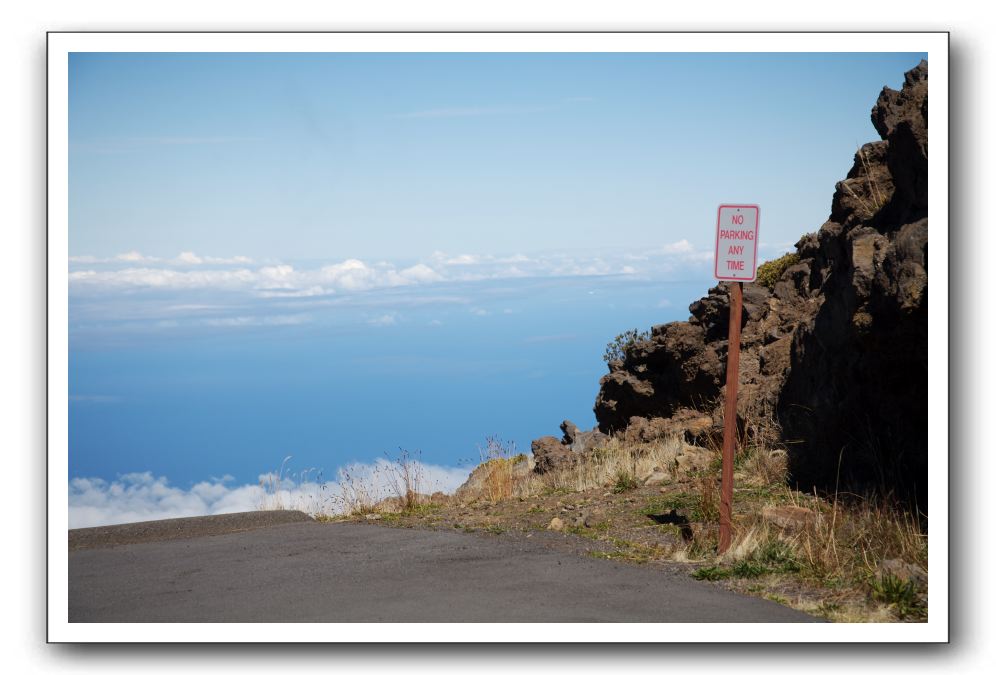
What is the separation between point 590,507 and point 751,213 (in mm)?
4185

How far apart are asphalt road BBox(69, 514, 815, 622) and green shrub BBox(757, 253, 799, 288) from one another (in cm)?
797

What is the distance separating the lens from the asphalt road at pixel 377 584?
7449 millimetres

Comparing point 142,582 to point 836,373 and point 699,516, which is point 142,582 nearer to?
point 699,516

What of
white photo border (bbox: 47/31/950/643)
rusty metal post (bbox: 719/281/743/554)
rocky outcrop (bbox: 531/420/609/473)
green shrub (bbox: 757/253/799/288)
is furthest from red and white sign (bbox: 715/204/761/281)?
green shrub (bbox: 757/253/799/288)

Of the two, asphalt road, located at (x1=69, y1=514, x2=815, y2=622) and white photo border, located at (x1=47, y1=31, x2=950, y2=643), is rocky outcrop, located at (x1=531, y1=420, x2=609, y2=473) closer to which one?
asphalt road, located at (x1=69, y1=514, x2=815, y2=622)

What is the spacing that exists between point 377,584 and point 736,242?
4.07 meters

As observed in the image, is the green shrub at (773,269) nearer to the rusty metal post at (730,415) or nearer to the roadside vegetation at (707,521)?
the roadside vegetation at (707,521)

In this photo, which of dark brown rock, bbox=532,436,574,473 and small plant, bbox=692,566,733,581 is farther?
dark brown rock, bbox=532,436,574,473

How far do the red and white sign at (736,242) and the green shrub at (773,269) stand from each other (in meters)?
7.63

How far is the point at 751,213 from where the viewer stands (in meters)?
8.35

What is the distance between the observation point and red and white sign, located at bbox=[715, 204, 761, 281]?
330 inches

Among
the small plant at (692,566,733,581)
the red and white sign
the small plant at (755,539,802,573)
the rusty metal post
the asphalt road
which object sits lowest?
the asphalt road

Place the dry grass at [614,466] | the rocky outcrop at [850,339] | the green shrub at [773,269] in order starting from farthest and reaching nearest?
the green shrub at [773,269] → the dry grass at [614,466] → the rocky outcrop at [850,339]
